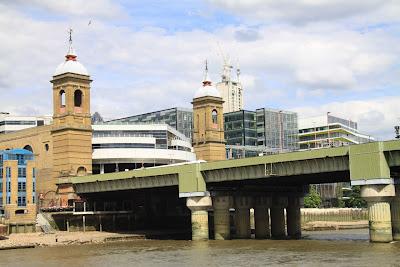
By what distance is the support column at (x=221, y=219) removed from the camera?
90250mm

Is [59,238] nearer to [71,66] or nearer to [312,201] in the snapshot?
[71,66]

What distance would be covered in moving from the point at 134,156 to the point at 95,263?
2947 inches

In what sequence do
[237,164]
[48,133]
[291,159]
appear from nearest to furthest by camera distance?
[291,159]
[237,164]
[48,133]

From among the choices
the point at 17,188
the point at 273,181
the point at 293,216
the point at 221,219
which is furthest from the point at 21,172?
the point at 293,216

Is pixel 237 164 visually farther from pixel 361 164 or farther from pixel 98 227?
pixel 98 227

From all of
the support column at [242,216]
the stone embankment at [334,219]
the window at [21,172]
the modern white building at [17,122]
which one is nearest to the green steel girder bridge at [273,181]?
the support column at [242,216]

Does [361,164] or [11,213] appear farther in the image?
[11,213]

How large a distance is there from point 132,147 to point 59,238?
4643 cm

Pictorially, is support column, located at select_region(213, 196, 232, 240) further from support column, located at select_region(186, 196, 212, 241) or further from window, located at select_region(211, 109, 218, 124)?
window, located at select_region(211, 109, 218, 124)

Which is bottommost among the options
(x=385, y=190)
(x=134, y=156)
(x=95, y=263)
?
(x=95, y=263)

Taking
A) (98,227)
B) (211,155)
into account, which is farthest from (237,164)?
(211,155)

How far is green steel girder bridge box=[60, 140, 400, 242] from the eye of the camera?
6944cm

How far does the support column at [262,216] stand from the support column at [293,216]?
5294mm

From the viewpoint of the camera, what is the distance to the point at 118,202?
397ft
